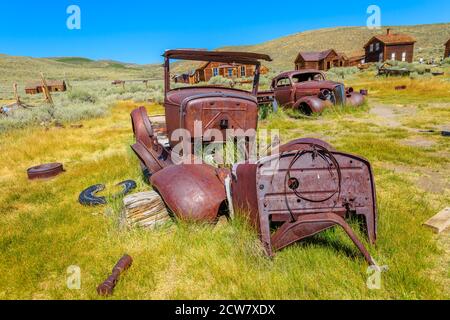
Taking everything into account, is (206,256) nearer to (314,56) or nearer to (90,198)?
(90,198)

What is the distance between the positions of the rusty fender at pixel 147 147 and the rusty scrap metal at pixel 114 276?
1.78 meters

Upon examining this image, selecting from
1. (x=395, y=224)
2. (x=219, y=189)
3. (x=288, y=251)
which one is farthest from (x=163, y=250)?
(x=395, y=224)

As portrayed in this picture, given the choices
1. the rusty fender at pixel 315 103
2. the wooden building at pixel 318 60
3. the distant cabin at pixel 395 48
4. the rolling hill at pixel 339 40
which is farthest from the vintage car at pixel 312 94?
the rolling hill at pixel 339 40

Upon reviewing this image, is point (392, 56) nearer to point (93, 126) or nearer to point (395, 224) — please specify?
point (93, 126)

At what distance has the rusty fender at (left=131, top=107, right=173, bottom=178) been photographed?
14.8 ft

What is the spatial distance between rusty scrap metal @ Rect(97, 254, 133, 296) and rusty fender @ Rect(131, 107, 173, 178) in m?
1.78

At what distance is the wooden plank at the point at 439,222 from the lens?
3105 mm

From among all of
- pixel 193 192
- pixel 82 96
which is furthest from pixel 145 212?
pixel 82 96

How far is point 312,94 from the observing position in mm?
10984

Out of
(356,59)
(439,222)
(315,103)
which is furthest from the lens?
(356,59)

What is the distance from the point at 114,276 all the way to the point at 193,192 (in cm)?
113

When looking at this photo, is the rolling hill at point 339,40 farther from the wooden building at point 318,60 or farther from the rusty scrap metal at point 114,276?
the rusty scrap metal at point 114,276

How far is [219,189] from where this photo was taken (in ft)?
10.9

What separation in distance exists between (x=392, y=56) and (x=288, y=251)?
5055cm
